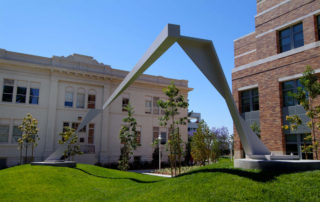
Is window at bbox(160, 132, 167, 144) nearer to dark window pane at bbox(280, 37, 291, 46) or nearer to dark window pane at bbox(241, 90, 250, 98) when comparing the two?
dark window pane at bbox(241, 90, 250, 98)

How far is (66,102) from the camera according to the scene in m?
27.8

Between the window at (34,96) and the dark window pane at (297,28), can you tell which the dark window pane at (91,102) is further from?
the dark window pane at (297,28)

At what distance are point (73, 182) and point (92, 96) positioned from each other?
1839 centimetres

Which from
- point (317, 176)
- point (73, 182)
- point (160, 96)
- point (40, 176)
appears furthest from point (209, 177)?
point (160, 96)

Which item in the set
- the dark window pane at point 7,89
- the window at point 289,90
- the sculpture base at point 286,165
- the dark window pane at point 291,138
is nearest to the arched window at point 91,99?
the dark window pane at point 7,89

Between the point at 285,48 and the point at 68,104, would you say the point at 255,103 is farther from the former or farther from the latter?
the point at 68,104

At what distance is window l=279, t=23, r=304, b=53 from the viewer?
731 inches

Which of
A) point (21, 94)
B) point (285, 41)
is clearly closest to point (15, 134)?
point (21, 94)

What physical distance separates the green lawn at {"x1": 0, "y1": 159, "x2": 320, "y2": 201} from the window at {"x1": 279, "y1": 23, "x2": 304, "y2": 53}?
1414 centimetres

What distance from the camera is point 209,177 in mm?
7934

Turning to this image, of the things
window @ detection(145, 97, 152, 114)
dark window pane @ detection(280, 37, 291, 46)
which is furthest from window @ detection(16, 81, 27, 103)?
dark window pane @ detection(280, 37, 291, 46)

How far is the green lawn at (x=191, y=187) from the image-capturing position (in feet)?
20.3

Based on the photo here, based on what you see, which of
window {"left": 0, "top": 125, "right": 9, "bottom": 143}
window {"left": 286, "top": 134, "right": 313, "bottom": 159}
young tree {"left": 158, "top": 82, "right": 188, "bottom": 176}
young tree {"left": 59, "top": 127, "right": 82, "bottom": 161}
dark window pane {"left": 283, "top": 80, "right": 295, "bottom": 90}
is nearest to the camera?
window {"left": 286, "top": 134, "right": 313, "bottom": 159}

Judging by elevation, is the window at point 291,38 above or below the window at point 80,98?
above
